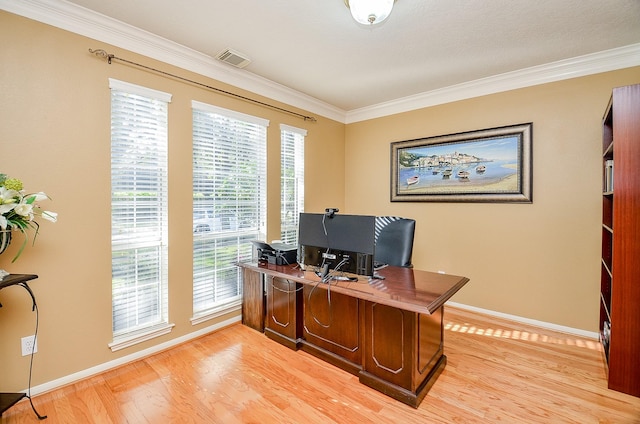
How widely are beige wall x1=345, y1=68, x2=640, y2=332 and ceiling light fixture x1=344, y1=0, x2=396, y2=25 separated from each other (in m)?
2.15

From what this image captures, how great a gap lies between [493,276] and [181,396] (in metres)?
3.31

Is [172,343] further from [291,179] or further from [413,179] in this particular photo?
[413,179]

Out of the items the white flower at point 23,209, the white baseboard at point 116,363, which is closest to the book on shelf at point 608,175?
the white baseboard at point 116,363

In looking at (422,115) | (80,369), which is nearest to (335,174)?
(422,115)

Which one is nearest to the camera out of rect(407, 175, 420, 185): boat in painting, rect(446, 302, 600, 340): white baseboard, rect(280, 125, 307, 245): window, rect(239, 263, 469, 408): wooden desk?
rect(239, 263, 469, 408): wooden desk

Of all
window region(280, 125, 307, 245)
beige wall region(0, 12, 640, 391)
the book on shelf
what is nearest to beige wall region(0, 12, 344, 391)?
beige wall region(0, 12, 640, 391)

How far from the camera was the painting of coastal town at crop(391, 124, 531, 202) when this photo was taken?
3129mm

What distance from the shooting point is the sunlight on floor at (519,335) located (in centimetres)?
269

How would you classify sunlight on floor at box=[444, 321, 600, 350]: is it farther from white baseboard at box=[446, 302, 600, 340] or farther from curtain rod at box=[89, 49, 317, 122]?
curtain rod at box=[89, 49, 317, 122]

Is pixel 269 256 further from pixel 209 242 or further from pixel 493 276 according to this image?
pixel 493 276

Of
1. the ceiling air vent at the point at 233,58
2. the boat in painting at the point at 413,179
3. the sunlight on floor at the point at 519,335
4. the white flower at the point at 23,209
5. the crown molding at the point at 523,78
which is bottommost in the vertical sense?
the sunlight on floor at the point at 519,335

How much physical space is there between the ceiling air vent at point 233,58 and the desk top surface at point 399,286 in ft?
6.69

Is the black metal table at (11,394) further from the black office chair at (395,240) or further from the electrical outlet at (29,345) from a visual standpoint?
the black office chair at (395,240)

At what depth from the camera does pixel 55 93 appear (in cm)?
205
